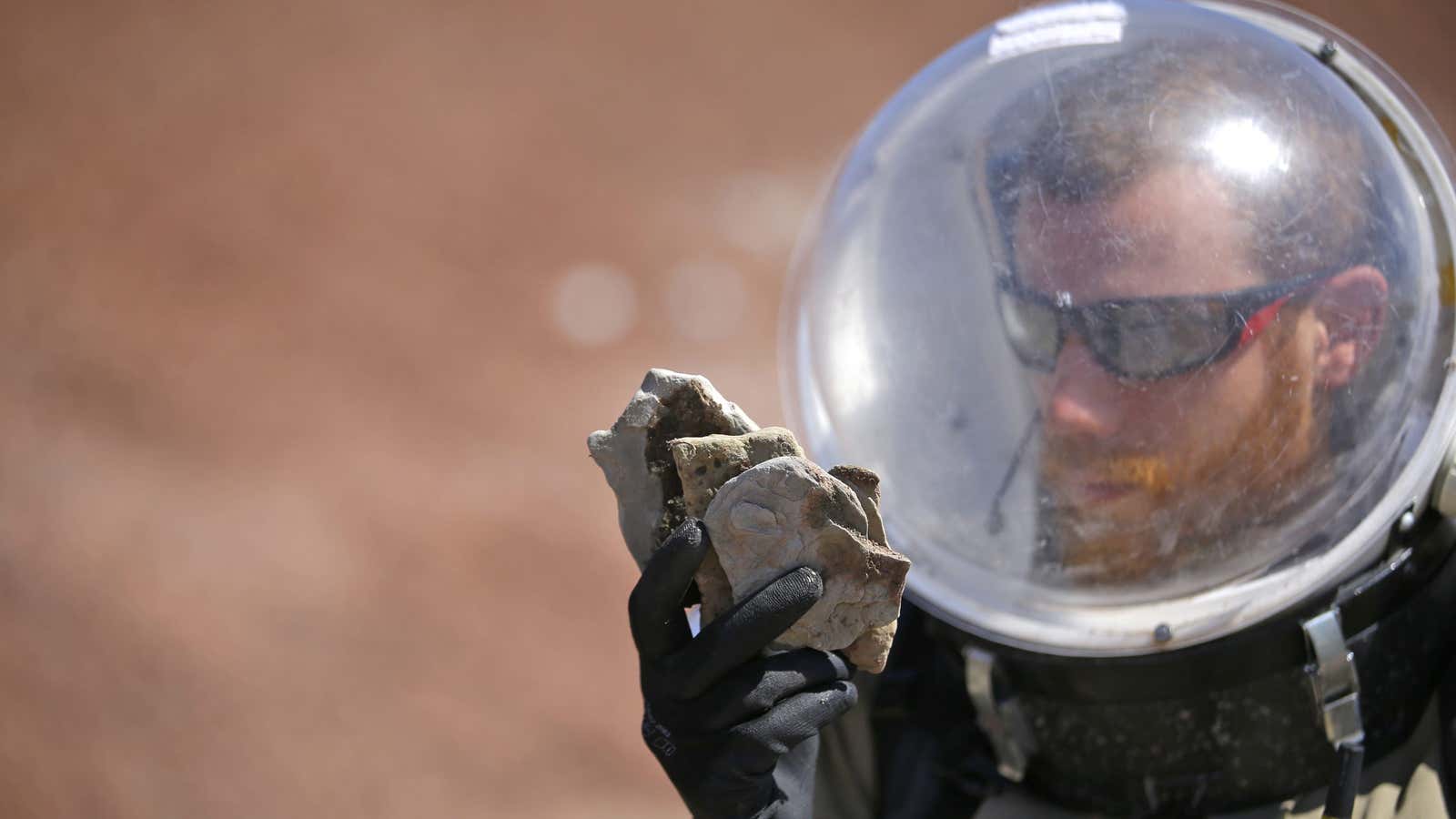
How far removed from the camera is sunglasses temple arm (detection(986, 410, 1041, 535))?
120 centimetres

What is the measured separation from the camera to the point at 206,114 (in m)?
3.77

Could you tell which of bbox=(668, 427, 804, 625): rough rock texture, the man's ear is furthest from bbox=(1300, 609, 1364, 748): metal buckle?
bbox=(668, 427, 804, 625): rough rock texture

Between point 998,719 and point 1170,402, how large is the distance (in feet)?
1.37

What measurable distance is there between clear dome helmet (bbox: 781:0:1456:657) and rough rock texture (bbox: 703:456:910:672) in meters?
0.29

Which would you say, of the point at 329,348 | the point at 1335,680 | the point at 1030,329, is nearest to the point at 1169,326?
the point at 1030,329

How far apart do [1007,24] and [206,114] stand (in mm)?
3091

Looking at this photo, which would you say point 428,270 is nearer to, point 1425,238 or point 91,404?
point 91,404

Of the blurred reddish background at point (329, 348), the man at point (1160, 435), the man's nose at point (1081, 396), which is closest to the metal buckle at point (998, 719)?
the man at point (1160, 435)

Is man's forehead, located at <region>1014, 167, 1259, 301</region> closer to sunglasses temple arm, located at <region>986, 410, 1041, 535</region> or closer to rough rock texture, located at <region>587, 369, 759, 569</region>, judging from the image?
sunglasses temple arm, located at <region>986, 410, 1041, 535</region>

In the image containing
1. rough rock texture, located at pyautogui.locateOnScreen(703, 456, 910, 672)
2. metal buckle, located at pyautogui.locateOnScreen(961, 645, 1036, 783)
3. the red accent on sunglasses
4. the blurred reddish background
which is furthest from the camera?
the blurred reddish background

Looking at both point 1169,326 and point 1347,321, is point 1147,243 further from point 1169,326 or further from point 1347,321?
point 1347,321

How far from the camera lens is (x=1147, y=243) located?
1.15m

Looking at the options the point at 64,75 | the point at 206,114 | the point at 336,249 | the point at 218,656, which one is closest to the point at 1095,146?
the point at 218,656

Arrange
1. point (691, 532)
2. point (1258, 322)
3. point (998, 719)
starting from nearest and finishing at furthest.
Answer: point (691, 532) → point (1258, 322) → point (998, 719)
